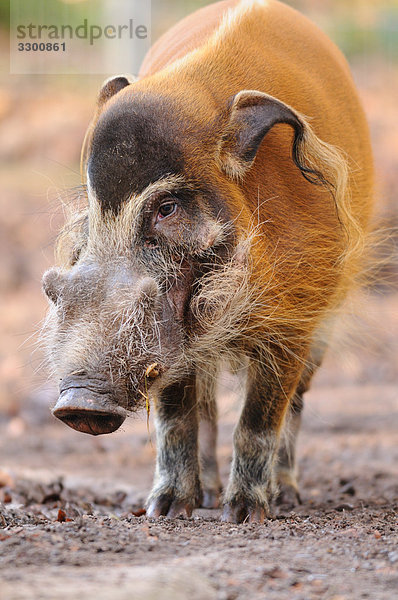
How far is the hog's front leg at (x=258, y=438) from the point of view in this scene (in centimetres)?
385

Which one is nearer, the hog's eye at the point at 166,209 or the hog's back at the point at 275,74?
the hog's eye at the point at 166,209

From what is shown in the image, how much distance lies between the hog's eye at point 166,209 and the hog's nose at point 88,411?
2.57ft

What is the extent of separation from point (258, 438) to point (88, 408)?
1.09m

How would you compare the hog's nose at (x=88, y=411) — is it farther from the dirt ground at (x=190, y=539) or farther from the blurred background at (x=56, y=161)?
the blurred background at (x=56, y=161)

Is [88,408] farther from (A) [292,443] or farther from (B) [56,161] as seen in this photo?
(B) [56,161]

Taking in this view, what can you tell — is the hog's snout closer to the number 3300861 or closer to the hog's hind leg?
the hog's hind leg

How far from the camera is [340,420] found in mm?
7723

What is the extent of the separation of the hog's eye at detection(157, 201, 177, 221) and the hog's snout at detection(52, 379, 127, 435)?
753 mm

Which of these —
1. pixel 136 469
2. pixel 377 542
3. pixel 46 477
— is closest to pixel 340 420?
pixel 136 469

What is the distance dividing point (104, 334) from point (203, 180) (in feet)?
2.46

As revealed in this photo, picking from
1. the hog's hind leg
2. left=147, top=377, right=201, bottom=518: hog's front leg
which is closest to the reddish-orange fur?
left=147, top=377, right=201, bottom=518: hog's front leg

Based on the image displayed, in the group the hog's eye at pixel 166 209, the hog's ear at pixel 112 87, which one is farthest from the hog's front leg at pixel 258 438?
the hog's ear at pixel 112 87

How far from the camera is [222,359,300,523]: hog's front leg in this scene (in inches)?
151

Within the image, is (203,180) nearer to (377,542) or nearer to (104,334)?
(104,334)
